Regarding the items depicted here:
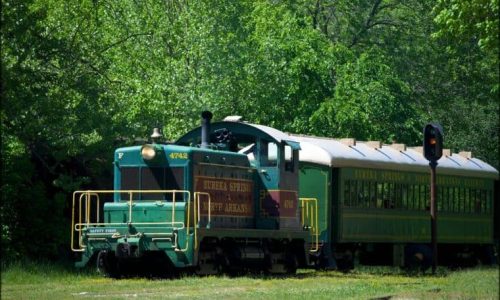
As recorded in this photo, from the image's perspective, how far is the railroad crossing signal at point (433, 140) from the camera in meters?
26.8

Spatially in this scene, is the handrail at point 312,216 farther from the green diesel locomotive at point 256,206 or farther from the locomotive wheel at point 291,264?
the locomotive wheel at point 291,264

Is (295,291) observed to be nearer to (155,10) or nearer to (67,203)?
(67,203)

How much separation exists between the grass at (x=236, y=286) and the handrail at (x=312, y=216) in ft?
5.06

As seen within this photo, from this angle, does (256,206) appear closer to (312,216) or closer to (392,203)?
(312,216)

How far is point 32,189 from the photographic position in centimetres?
3022

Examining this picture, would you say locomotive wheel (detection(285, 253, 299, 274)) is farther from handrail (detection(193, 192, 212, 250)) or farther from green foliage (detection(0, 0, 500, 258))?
green foliage (detection(0, 0, 500, 258))

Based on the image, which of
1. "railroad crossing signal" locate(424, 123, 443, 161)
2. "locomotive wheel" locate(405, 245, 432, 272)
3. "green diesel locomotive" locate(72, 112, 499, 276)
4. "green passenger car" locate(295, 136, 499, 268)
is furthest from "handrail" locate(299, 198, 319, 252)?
"locomotive wheel" locate(405, 245, 432, 272)

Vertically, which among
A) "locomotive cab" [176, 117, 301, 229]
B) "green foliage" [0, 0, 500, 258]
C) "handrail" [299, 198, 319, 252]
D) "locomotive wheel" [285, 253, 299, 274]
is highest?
"green foliage" [0, 0, 500, 258]

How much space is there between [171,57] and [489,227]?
43.3ft

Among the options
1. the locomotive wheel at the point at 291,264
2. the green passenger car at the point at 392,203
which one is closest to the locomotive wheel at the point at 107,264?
the locomotive wheel at the point at 291,264

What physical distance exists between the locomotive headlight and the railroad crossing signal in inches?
241

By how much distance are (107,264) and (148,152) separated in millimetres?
2624

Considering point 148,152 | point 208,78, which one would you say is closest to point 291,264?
point 148,152

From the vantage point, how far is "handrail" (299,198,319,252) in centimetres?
2939
